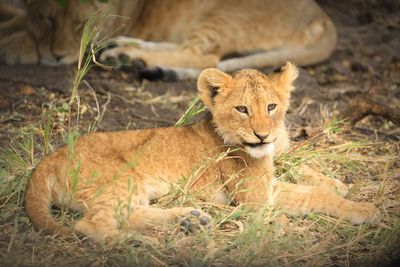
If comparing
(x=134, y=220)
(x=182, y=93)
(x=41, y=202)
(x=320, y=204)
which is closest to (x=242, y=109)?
(x=320, y=204)

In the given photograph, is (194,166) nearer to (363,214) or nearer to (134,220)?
(134,220)

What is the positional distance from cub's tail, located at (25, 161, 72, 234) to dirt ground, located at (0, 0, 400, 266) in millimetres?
951

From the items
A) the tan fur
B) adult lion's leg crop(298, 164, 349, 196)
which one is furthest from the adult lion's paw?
the tan fur

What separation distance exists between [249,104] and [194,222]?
66 centimetres

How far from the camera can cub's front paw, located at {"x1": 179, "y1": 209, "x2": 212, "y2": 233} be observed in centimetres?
336

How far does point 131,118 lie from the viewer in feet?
17.1

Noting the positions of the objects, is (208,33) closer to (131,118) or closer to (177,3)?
(177,3)

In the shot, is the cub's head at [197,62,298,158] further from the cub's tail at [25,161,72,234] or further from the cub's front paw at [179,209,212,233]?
the cub's tail at [25,161,72,234]

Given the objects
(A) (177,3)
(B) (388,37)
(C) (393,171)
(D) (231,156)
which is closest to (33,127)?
(D) (231,156)

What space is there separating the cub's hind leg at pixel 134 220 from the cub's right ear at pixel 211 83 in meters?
0.65

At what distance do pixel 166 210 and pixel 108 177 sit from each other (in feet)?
1.08

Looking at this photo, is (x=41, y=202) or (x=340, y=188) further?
(x=340, y=188)

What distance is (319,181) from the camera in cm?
402

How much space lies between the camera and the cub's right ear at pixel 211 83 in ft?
12.1
